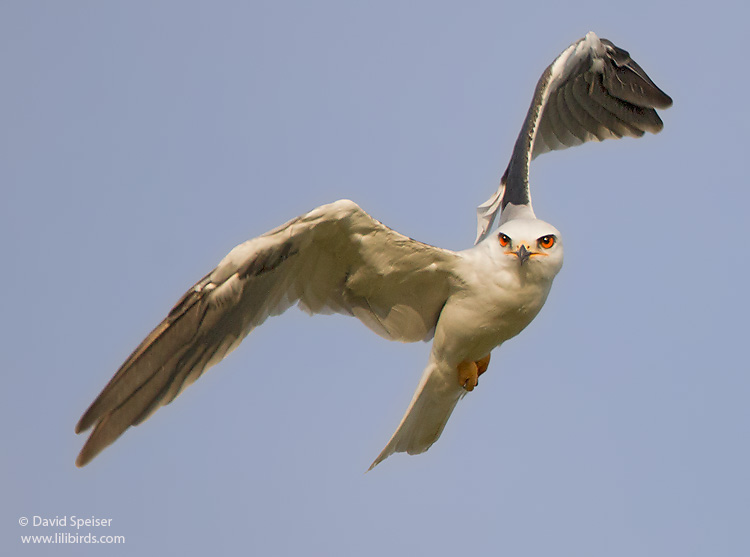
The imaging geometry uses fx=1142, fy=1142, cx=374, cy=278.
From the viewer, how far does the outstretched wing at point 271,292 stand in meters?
8.57

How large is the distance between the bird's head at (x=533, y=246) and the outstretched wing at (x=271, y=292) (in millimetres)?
552

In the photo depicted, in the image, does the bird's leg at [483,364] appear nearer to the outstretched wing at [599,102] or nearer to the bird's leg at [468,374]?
the bird's leg at [468,374]

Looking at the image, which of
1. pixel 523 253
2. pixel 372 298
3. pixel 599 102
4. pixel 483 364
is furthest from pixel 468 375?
pixel 599 102

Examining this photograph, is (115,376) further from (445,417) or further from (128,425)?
(445,417)

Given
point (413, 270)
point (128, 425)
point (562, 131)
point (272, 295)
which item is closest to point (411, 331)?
point (413, 270)

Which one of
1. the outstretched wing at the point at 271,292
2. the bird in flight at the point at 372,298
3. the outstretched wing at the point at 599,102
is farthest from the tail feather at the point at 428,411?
the outstretched wing at the point at 599,102

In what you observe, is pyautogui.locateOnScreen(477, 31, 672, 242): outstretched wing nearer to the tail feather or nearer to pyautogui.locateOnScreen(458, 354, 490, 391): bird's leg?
pyautogui.locateOnScreen(458, 354, 490, 391): bird's leg

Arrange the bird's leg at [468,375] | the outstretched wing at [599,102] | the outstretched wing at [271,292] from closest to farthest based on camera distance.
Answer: the outstretched wing at [271,292], the bird's leg at [468,375], the outstretched wing at [599,102]

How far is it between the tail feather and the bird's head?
123 centimetres

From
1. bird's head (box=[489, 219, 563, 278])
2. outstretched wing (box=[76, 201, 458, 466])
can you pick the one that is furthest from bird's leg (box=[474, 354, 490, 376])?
bird's head (box=[489, 219, 563, 278])

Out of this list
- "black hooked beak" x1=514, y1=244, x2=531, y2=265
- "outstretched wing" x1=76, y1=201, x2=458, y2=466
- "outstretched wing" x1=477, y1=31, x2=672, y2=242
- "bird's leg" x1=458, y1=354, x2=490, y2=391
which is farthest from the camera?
"outstretched wing" x1=477, y1=31, x2=672, y2=242

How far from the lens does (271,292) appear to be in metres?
9.09

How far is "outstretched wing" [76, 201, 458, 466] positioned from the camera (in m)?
8.57

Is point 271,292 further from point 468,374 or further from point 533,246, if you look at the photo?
point 533,246
